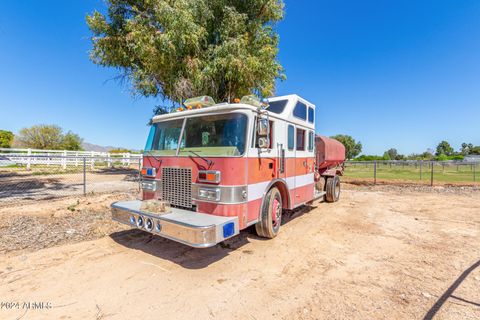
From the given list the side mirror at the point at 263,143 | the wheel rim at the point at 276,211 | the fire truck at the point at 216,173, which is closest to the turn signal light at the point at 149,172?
the fire truck at the point at 216,173

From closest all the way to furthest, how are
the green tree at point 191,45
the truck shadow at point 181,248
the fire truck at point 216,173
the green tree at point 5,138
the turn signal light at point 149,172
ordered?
1. the fire truck at point 216,173
2. the truck shadow at point 181,248
3. the turn signal light at point 149,172
4. the green tree at point 191,45
5. the green tree at point 5,138

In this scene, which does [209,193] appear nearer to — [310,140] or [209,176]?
[209,176]

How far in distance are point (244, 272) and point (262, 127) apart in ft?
8.14

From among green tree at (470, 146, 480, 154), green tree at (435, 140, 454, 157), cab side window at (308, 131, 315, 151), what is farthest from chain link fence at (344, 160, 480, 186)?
green tree at (470, 146, 480, 154)

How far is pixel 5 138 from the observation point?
41969 mm

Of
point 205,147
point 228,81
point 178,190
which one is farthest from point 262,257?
point 228,81

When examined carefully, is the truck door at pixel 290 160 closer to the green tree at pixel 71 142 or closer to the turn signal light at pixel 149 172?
the turn signal light at pixel 149 172

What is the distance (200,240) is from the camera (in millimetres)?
3227

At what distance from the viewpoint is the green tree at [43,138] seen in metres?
43.8

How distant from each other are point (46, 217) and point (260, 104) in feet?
20.9

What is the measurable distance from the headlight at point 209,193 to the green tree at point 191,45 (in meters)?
7.56

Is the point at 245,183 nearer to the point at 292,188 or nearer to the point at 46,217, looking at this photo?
the point at 292,188

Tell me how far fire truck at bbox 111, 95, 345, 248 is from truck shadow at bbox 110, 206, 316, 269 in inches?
23.8

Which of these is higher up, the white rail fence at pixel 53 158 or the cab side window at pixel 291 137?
the cab side window at pixel 291 137
